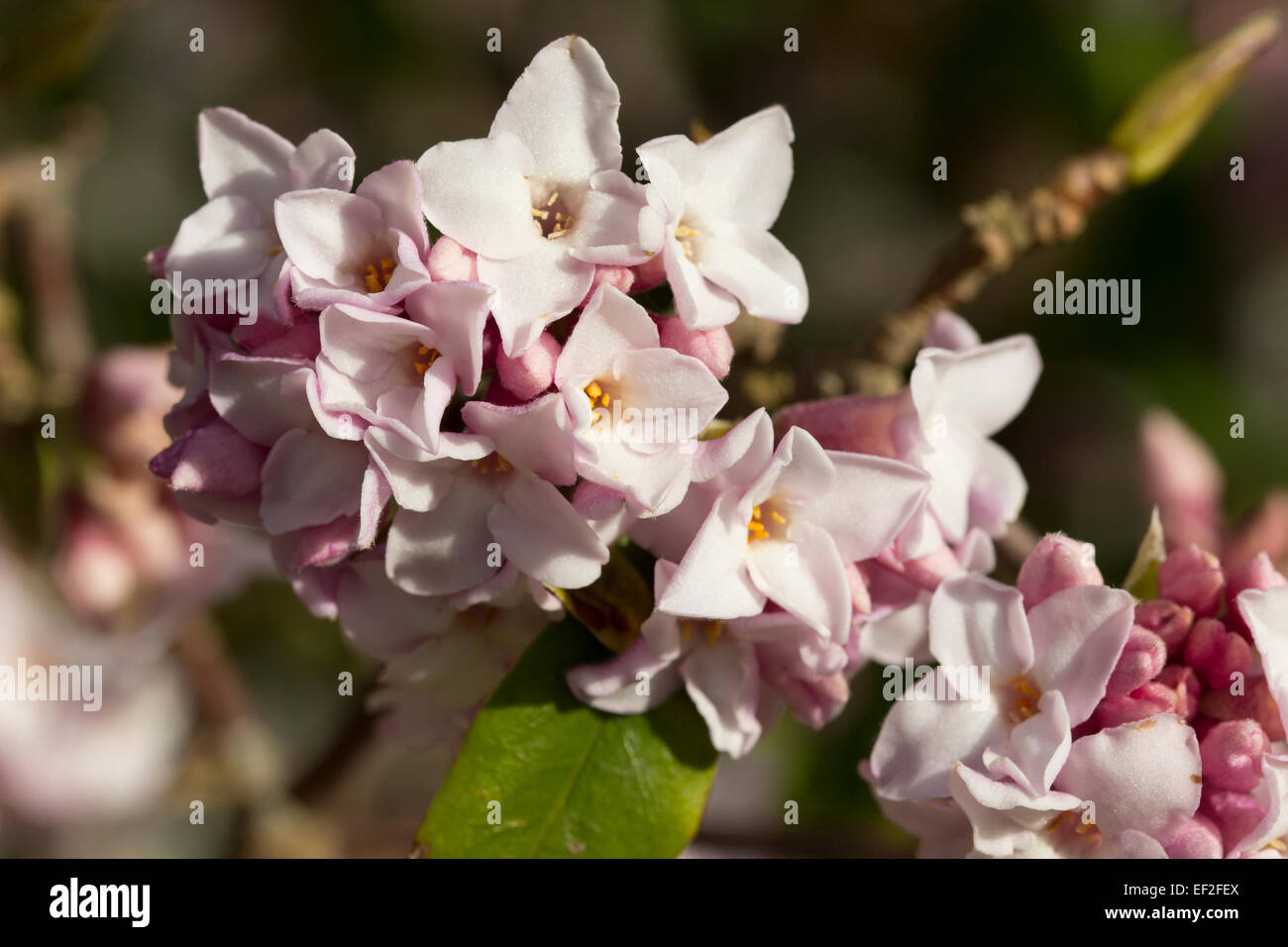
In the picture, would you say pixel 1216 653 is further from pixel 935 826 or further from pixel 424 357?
pixel 424 357

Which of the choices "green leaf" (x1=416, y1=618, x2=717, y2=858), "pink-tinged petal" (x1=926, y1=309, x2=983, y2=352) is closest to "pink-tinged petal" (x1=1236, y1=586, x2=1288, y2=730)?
"pink-tinged petal" (x1=926, y1=309, x2=983, y2=352)

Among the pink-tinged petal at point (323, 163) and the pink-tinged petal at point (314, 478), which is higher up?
the pink-tinged petal at point (323, 163)

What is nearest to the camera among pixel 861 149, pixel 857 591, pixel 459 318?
pixel 459 318

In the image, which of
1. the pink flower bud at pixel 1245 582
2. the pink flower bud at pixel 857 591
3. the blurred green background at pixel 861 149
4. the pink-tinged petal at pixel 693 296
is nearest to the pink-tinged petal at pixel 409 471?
the pink-tinged petal at pixel 693 296

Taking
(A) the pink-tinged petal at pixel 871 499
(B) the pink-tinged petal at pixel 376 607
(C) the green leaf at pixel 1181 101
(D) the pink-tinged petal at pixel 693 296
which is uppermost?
(C) the green leaf at pixel 1181 101

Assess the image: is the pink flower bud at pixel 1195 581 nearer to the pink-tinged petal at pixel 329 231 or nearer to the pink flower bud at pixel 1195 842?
the pink flower bud at pixel 1195 842

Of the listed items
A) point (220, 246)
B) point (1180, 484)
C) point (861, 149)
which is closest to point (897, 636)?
point (220, 246)

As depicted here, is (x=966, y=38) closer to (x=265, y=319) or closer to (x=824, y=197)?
(x=824, y=197)

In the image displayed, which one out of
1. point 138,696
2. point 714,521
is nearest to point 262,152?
point 714,521
